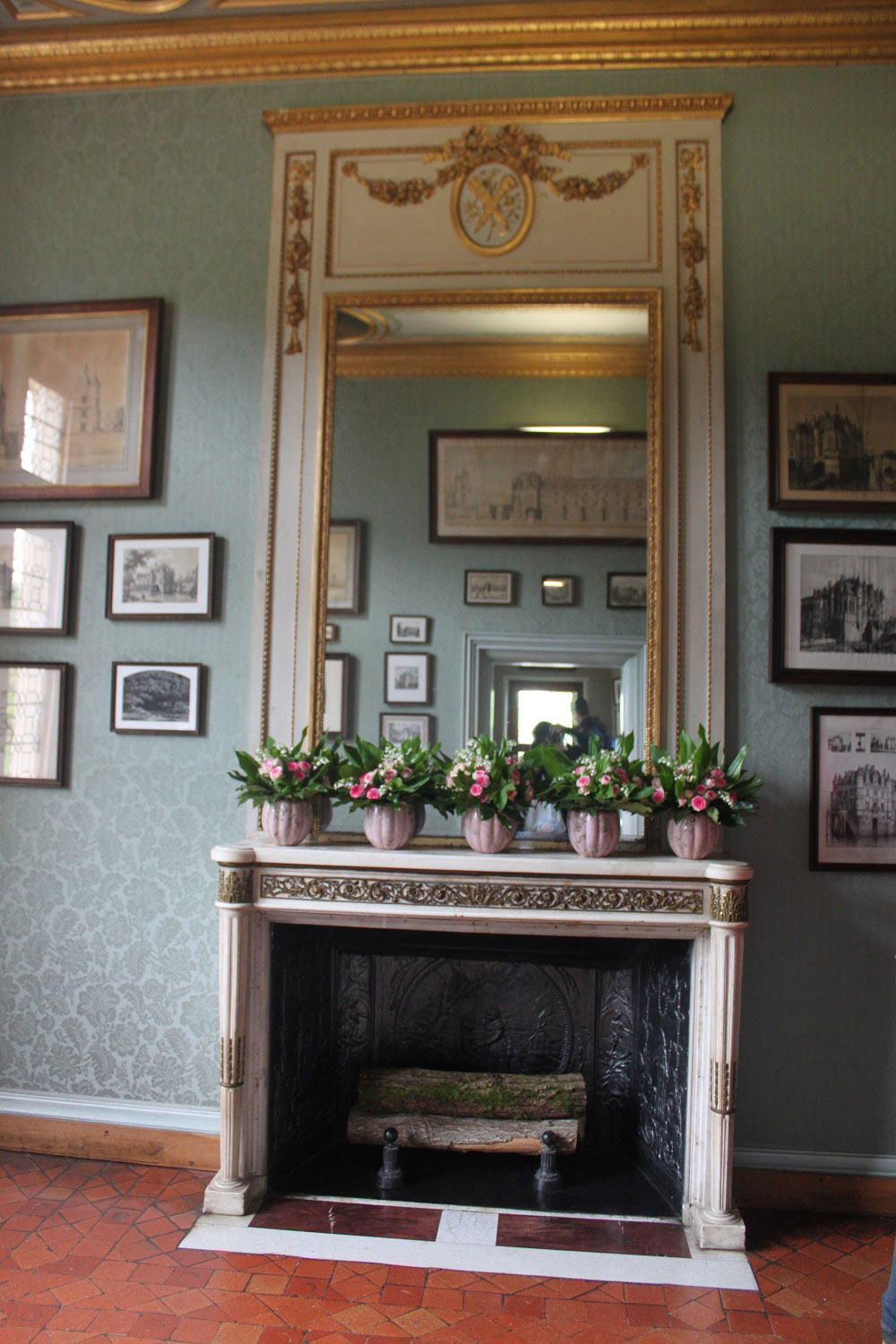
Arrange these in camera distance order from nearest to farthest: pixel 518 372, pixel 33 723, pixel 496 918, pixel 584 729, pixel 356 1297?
pixel 356 1297, pixel 496 918, pixel 584 729, pixel 518 372, pixel 33 723

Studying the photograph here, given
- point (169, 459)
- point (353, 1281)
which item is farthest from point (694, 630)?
point (353, 1281)

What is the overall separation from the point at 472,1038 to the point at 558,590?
1.69m

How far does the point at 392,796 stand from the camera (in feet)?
10.1

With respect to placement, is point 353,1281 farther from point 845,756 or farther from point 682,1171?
point 845,756

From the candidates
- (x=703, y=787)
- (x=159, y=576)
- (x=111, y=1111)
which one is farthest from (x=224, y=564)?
(x=111, y=1111)

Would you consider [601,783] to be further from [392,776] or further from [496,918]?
[392,776]

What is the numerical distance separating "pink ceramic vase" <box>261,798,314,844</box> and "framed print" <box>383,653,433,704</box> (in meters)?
0.49

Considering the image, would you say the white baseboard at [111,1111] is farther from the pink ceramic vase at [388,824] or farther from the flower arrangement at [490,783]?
the flower arrangement at [490,783]

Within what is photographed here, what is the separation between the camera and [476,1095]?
3336mm

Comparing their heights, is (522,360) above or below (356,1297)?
above

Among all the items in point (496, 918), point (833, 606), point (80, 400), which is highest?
point (80, 400)

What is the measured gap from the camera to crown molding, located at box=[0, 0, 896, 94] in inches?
134

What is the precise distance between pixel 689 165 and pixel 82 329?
239 centimetres

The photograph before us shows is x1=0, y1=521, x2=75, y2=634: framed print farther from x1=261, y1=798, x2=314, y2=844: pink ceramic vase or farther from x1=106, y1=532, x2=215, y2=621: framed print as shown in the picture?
x1=261, y1=798, x2=314, y2=844: pink ceramic vase
